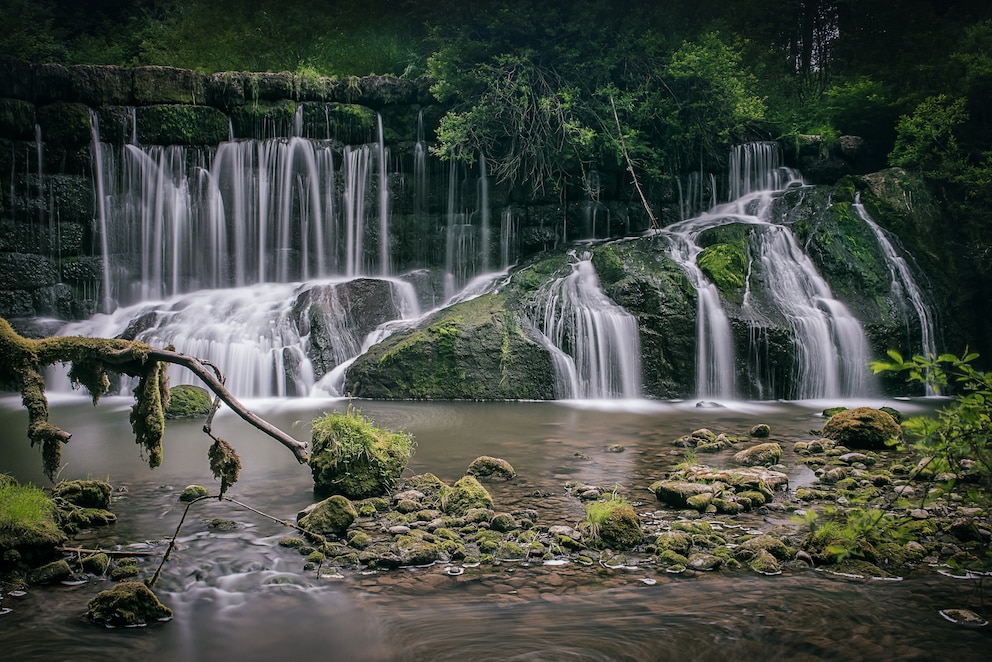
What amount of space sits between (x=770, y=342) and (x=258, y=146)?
1269cm

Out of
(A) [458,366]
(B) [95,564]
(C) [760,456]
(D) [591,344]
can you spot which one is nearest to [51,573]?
(B) [95,564]

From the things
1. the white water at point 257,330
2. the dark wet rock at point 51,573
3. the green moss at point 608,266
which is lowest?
the dark wet rock at point 51,573

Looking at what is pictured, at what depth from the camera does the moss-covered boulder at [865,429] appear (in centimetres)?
822

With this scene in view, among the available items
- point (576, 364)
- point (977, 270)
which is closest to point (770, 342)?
point (576, 364)

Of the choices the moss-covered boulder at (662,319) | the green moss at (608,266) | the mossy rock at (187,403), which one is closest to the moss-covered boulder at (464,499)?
the mossy rock at (187,403)

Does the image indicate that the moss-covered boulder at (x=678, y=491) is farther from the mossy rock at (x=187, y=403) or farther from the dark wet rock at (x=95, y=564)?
the mossy rock at (x=187, y=403)

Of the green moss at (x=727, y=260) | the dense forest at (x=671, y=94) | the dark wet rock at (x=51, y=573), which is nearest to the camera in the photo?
the dark wet rock at (x=51, y=573)

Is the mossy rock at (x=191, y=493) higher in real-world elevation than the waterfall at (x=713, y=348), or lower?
lower

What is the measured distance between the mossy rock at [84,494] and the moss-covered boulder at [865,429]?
7579 millimetres

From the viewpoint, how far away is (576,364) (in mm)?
13383

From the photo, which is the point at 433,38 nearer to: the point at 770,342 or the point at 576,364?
the point at 576,364

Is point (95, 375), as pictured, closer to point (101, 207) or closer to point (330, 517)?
point (330, 517)

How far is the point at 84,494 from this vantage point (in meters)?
5.81

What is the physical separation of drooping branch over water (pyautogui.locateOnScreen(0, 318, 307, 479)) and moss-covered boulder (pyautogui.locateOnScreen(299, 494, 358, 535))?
686 millimetres
